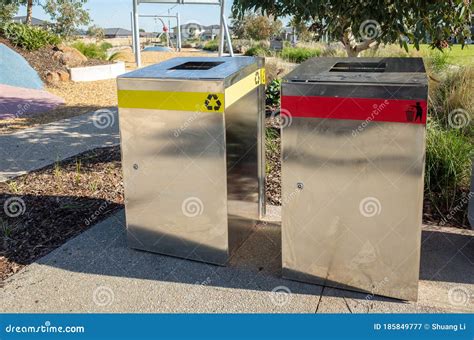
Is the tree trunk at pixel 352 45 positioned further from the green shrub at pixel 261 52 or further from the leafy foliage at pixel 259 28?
the leafy foliage at pixel 259 28

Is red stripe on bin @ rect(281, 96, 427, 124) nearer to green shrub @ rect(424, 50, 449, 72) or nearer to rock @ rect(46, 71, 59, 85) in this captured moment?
green shrub @ rect(424, 50, 449, 72)

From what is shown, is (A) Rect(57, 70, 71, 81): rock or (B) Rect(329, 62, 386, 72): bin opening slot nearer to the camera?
(B) Rect(329, 62, 386, 72): bin opening slot

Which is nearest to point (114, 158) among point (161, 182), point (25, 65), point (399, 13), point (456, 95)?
point (161, 182)

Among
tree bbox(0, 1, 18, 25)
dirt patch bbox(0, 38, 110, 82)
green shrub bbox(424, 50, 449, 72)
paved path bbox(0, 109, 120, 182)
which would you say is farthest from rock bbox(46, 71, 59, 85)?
green shrub bbox(424, 50, 449, 72)

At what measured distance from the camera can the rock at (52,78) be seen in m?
12.1

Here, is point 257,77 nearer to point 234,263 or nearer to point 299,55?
point 234,263

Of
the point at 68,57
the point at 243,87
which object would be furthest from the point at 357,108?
the point at 68,57

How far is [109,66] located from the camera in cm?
1338

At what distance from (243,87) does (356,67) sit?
2.78ft

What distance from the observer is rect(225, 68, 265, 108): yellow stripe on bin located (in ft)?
11.1

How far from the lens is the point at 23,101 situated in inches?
397

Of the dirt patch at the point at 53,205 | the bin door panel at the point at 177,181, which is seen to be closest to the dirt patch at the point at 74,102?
the dirt patch at the point at 53,205

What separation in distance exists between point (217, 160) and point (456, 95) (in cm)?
436

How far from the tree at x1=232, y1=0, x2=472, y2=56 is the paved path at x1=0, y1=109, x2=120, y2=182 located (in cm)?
307
